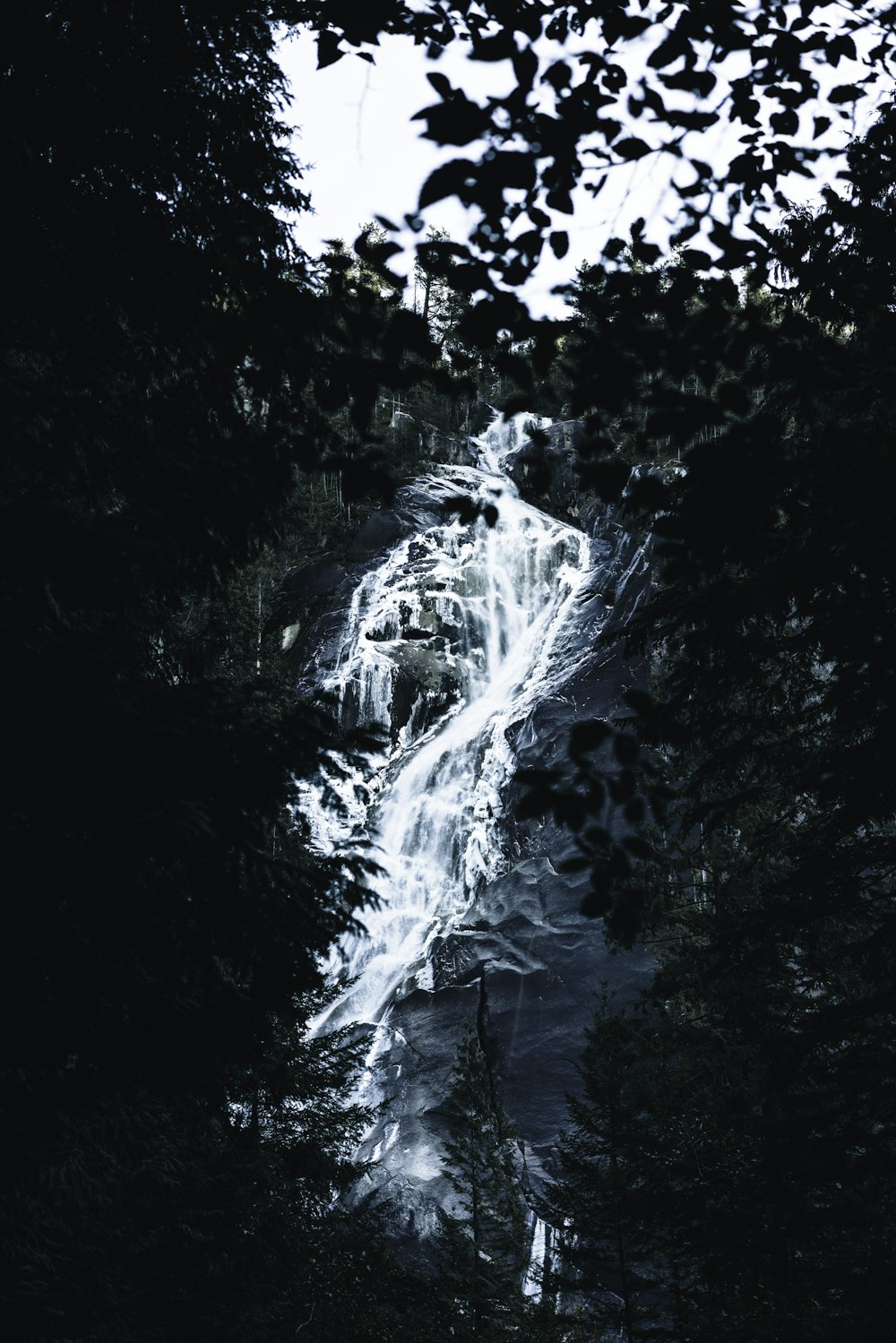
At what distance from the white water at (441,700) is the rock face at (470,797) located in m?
0.07

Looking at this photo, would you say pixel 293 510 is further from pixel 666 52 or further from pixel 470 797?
pixel 470 797

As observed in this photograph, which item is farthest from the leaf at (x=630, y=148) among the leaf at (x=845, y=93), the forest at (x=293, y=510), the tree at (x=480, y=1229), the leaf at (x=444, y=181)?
the tree at (x=480, y=1229)

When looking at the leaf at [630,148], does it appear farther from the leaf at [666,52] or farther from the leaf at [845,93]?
the leaf at [845,93]

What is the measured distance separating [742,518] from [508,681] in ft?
102

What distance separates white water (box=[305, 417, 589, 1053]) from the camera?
2562 centimetres

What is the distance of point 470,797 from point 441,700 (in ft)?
19.0

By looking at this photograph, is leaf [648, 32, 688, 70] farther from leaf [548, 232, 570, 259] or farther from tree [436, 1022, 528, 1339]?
tree [436, 1022, 528, 1339]

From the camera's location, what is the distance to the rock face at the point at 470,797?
836 inches

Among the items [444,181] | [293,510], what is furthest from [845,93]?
[293,510]

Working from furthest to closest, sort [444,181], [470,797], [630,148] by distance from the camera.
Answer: [470,797] → [630,148] → [444,181]

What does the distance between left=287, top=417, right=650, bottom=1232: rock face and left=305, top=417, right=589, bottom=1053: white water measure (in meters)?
0.07

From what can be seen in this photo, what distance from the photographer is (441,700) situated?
3322cm

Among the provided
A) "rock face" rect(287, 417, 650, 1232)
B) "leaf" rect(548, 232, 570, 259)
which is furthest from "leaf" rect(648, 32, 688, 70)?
"rock face" rect(287, 417, 650, 1232)

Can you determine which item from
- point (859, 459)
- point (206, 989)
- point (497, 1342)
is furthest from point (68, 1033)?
point (497, 1342)
